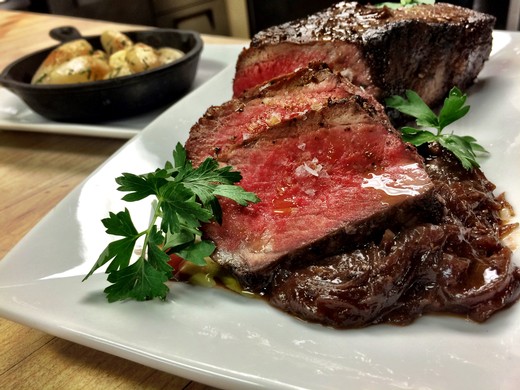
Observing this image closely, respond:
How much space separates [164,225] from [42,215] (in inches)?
41.4

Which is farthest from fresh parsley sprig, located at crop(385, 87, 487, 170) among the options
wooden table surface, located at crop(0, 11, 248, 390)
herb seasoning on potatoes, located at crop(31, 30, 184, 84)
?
herb seasoning on potatoes, located at crop(31, 30, 184, 84)

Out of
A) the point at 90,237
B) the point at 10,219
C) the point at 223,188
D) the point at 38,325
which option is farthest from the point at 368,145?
the point at 10,219

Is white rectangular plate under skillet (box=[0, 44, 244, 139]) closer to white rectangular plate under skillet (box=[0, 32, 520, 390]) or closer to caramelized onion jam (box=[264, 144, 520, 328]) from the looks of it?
white rectangular plate under skillet (box=[0, 32, 520, 390])

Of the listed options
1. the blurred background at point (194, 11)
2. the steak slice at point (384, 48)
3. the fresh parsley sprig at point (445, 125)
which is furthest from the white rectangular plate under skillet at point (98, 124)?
the blurred background at point (194, 11)

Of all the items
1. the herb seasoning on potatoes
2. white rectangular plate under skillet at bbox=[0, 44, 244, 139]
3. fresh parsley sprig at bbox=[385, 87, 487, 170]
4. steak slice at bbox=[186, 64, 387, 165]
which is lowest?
white rectangular plate under skillet at bbox=[0, 44, 244, 139]

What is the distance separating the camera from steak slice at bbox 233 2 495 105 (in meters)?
2.41

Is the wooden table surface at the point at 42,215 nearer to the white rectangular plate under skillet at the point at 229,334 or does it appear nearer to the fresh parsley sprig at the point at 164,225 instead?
the white rectangular plate under skillet at the point at 229,334

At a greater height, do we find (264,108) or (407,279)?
(264,108)

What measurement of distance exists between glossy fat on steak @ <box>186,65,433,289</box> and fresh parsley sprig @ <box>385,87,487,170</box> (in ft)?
1.08

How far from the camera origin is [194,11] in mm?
8414

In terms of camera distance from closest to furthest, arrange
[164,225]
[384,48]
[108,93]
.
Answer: [164,225], [384,48], [108,93]

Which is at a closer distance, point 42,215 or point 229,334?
point 229,334

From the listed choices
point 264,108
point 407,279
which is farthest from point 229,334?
point 264,108

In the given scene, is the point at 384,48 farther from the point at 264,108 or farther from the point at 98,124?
the point at 98,124
